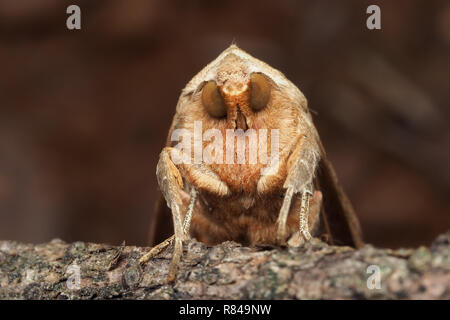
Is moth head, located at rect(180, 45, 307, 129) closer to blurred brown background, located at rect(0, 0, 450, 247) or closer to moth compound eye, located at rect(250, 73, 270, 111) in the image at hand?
Answer: moth compound eye, located at rect(250, 73, 270, 111)

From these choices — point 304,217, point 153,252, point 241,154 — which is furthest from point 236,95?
point 153,252

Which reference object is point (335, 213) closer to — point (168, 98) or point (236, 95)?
point (236, 95)

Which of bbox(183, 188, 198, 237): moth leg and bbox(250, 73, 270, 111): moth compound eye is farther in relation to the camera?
bbox(250, 73, 270, 111): moth compound eye

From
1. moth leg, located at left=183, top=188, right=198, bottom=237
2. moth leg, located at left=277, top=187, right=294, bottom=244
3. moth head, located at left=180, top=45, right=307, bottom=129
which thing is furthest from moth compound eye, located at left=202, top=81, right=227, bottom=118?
moth leg, located at left=277, top=187, right=294, bottom=244

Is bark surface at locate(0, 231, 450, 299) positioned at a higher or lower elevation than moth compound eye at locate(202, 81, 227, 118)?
lower

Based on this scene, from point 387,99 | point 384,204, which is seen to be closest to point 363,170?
point 384,204

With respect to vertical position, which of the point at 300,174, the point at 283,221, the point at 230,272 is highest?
the point at 300,174

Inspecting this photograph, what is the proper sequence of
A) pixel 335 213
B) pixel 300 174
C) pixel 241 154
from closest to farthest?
pixel 300 174 < pixel 241 154 < pixel 335 213

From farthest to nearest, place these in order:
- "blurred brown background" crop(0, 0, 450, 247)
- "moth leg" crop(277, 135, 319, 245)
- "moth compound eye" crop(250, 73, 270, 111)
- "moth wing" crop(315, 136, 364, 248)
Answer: "blurred brown background" crop(0, 0, 450, 247) < "moth wing" crop(315, 136, 364, 248) < "moth compound eye" crop(250, 73, 270, 111) < "moth leg" crop(277, 135, 319, 245)
